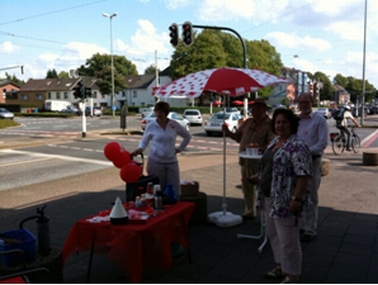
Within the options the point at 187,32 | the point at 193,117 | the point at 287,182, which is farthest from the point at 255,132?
the point at 193,117

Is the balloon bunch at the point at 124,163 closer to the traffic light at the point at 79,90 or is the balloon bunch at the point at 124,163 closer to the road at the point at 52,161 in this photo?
the road at the point at 52,161

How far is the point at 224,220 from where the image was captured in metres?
5.91

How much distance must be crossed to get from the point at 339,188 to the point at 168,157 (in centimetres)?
533

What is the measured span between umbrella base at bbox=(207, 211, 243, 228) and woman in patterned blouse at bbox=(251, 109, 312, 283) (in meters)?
2.14

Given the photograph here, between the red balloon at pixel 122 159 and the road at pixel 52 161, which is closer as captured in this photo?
the red balloon at pixel 122 159

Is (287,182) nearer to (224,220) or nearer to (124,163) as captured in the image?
(124,163)

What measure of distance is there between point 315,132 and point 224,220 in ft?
6.28

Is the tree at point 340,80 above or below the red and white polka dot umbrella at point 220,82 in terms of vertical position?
above

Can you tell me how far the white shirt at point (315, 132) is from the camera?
5023 mm

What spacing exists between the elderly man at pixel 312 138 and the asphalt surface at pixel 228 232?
24 centimetres

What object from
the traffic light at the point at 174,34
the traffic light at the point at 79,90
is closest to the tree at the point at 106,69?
the traffic light at the point at 79,90

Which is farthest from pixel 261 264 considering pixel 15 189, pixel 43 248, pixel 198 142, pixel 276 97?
pixel 276 97

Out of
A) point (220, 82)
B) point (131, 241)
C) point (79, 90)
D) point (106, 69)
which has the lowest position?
point (131, 241)

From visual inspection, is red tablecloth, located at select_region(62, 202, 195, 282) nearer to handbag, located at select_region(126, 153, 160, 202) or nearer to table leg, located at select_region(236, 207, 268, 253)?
handbag, located at select_region(126, 153, 160, 202)
